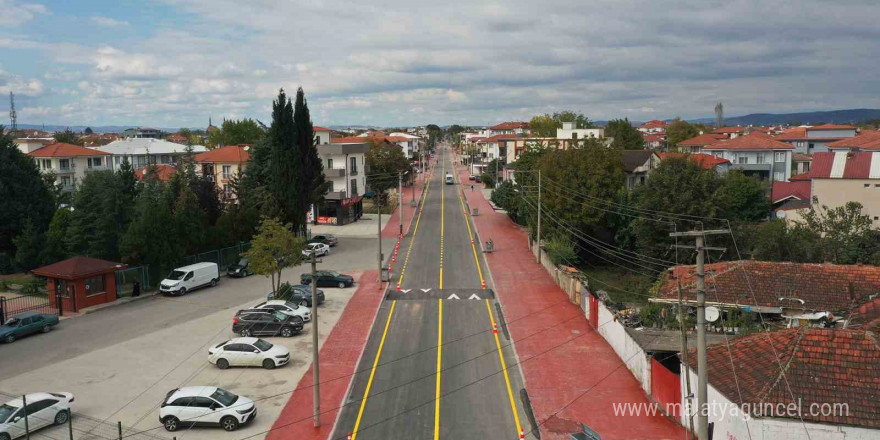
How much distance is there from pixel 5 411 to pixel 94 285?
57.7 ft

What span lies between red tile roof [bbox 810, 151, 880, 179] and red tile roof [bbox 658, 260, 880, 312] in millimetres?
22303

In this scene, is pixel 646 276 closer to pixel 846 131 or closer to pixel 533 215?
pixel 533 215

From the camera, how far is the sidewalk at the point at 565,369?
2077 centimetres

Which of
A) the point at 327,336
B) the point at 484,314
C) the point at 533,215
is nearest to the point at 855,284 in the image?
the point at 484,314

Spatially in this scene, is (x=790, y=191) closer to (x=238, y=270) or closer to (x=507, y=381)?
(x=507, y=381)

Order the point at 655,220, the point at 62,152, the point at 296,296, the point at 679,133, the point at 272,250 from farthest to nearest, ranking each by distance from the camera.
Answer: the point at 679,133 → the point at 62,152 → the point at 655,220 → the point at 296,296 → the point at 272,250

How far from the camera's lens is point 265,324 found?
3070cm

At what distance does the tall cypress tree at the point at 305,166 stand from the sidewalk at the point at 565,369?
794 inches

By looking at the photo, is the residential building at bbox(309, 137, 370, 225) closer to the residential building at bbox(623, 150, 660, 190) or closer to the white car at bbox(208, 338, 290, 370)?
the residential building at bbox(623, 150, 660, 190)

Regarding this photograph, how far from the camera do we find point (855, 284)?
26.9 meters

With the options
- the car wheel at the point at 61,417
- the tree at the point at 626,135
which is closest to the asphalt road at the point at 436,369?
the car wheel at the point at 61,417

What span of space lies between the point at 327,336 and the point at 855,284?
24.1m

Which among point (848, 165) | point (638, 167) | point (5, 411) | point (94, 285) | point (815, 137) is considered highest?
point (815, 137)

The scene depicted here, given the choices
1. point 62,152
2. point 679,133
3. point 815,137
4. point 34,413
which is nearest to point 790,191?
point 815,137
